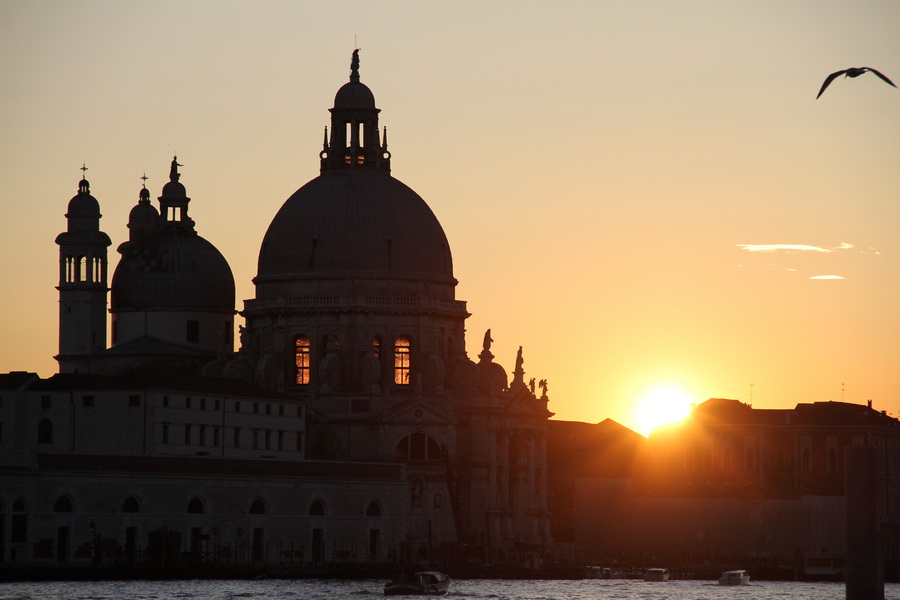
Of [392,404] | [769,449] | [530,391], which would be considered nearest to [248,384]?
[392,404]

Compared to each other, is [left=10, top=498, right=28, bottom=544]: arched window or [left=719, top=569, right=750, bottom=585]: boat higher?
[left=10, top=498, right=28, bottom=544]: arched window

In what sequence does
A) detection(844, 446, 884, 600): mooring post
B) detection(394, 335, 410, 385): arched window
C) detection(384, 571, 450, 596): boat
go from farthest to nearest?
detection(394, 335, 410, 385): arched window
detection(384, 571, 450, 596): boat
detection(844, 446, 884, 600): mooring post

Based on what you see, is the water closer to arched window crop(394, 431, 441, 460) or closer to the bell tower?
arched window crop(394, 431, 441, 460)

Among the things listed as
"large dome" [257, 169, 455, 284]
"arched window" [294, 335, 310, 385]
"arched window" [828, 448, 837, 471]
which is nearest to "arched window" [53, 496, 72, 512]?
Result: "arched window" [294, 335, 310, 385]

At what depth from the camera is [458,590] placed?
106812 mm

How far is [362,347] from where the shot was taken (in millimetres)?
131750

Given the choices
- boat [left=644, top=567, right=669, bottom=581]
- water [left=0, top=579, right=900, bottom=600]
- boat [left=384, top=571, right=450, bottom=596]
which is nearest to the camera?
water [left=0, top=579, right=900, bottom=600]

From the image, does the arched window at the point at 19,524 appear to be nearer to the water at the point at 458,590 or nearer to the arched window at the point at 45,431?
the water at the point at 458,590

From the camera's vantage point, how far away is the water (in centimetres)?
9431

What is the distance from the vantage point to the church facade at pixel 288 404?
110 meters

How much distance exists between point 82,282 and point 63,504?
32.8 meters

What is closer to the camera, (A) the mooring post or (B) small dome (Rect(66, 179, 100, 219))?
(A) the mooring post

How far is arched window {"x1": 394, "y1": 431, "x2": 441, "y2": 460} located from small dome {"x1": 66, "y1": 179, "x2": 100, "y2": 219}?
76.0 feet

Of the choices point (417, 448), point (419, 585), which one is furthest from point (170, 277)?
point (419, 585)
